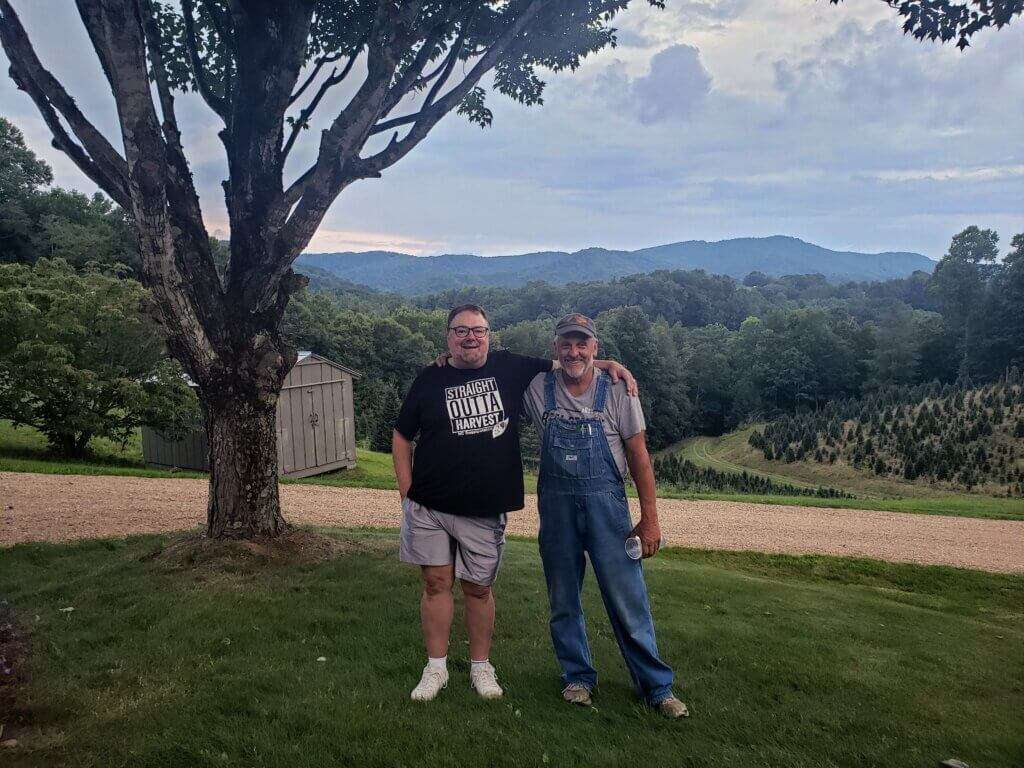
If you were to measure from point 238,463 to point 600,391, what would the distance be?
4.11 metres

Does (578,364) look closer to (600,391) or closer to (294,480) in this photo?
(600,391)

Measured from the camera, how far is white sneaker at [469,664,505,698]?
3.64 m

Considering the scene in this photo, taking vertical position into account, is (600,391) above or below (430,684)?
above

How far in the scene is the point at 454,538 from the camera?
12.0ft

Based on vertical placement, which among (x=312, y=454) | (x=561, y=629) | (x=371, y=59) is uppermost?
(x=371, y=59)

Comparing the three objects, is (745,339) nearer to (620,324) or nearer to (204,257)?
(620,324)

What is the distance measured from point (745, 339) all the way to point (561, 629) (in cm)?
7004

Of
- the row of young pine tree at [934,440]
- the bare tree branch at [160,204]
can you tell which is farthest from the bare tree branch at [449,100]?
the row of young pine tree at [934,440]

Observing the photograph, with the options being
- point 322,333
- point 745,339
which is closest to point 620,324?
point 745,339

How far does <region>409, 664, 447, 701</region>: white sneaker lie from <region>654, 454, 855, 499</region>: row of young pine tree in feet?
66.1

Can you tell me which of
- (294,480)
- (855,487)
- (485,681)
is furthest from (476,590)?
(855,487)

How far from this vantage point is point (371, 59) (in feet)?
21.9

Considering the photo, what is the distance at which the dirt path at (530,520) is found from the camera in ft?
32.6

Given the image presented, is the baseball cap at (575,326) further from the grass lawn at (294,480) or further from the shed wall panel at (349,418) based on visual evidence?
the shed wall panel at (349,418)
